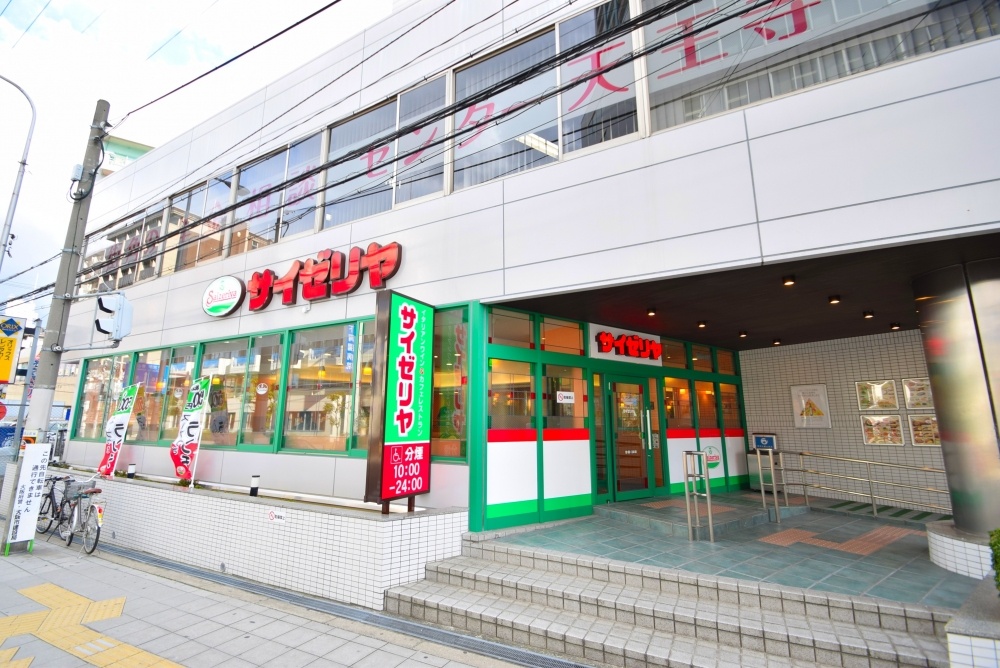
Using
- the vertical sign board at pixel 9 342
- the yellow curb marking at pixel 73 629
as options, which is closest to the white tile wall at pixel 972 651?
the yellow curb marking at pixel 73 629

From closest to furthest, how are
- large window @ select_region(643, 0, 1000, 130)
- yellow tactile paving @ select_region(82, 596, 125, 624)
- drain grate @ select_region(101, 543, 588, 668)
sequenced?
drain grate @ select_region(101, 543, 588, 668) → large window @ select_region(643, 0, 1000, 130) → yellow tactile paving @ select_region(82, 596, 125, 624)

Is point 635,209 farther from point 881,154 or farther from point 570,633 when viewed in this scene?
point 570,633

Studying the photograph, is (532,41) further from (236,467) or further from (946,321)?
(236,467)

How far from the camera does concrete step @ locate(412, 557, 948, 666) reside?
138 inches

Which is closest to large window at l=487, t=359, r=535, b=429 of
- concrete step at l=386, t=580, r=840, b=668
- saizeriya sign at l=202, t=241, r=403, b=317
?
concrete step at l=386, t=580, r=840, b=668

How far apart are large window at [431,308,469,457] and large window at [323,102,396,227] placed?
2.73 metres

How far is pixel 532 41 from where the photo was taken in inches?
288

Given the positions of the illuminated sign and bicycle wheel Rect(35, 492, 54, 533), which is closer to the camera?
the illuminated sign

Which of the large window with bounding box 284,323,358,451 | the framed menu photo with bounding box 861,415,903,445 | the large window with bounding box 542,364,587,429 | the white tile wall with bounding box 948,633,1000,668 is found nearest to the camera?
the white tile wall with bounding box 948,633,1000,668

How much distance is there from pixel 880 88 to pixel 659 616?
5.66 m

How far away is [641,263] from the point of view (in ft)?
18.7

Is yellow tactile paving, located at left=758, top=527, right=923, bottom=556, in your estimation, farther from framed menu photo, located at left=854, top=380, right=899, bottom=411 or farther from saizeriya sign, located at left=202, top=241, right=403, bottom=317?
saizeriya sign, located at left=202, top=241, right=403, bottom=317

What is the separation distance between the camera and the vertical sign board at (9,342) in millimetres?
12039

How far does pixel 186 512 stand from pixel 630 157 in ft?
28.1
